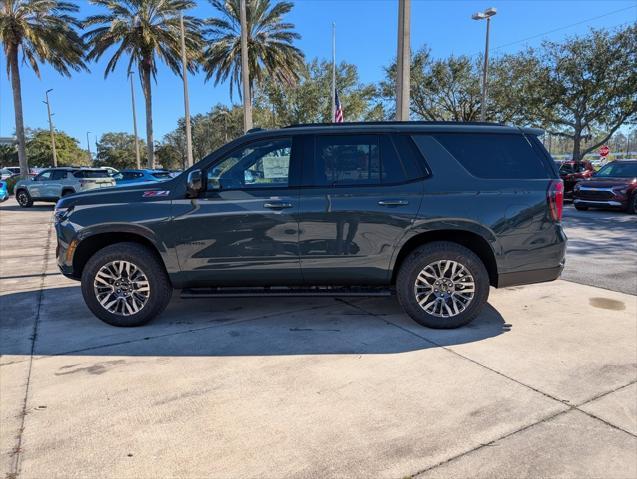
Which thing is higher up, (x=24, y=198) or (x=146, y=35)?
(x=146, y=35)

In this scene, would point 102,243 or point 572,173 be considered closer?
point 102,243

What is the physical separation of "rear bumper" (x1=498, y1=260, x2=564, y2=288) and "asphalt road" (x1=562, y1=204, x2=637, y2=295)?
2063 mm

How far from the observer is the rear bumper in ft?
14.8

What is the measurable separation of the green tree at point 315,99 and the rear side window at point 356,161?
2692 cm

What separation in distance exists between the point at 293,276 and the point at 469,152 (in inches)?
82.0

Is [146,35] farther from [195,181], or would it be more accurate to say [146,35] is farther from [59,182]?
[195,181]

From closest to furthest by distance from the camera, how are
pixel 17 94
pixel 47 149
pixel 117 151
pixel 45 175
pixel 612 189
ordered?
pixel 612 189 < pixel 45 175 < pixel 17 94 < pixel 47 149 < pixel 117 151

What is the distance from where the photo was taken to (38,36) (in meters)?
23.3

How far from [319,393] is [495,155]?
9.27ft

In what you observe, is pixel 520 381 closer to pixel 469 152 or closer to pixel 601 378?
pixel 601 378

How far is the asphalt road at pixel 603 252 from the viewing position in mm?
6469

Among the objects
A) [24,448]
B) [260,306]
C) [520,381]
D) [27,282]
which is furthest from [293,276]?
[27,282]

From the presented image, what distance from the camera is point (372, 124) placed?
14.9 feet

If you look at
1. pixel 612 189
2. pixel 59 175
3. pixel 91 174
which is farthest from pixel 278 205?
pixel 59 175
